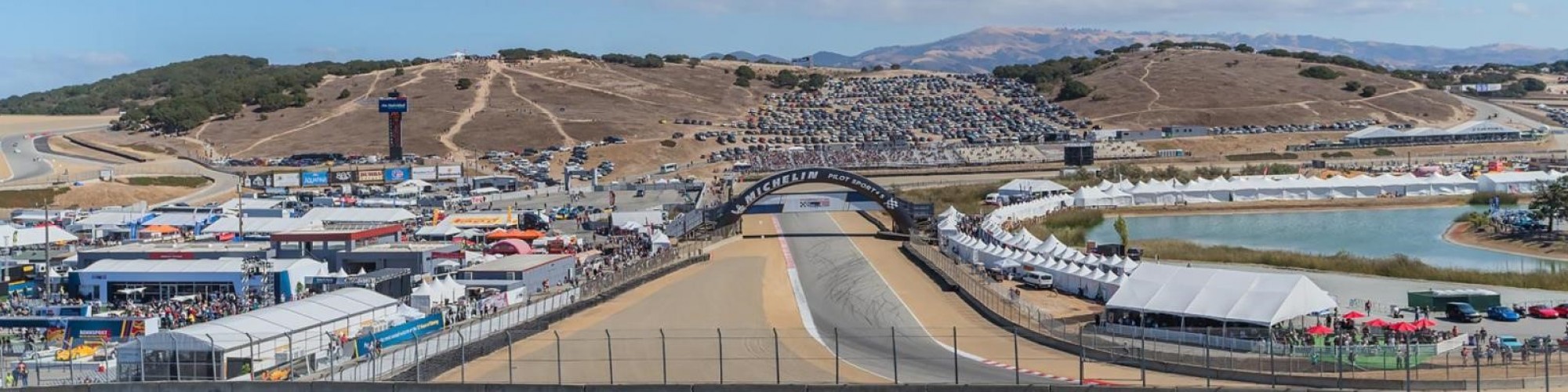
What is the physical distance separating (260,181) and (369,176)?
20.8 feet

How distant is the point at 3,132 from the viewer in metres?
133

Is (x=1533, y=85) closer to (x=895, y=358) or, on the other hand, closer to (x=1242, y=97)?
(x=1242, y=97)

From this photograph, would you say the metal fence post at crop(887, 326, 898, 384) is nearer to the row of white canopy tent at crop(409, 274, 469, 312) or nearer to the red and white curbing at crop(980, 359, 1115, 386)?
the red and white curbing at crop(980, 359, 1115, 386)

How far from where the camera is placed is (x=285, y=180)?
84688 mm

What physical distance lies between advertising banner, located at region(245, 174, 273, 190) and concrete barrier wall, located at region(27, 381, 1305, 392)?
64998 millimetres

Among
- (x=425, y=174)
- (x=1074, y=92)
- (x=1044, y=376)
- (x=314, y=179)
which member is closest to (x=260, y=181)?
(x=314, y=179)

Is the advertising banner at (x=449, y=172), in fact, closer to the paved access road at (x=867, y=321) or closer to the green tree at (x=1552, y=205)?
the paved access road at (x=867, y=321)

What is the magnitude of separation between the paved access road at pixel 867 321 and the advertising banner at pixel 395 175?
3568 centimetres

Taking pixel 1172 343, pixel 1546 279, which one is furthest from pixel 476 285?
pixel 1546 279

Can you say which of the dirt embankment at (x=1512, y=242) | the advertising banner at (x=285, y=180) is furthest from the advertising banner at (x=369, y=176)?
the dirt embankment at (x=1512, y=242)

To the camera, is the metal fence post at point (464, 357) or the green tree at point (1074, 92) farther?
the green tree at point (1074, 92)

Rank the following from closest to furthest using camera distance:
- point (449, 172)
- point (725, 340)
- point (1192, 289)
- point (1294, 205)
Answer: point (725, 340) < point (1192, 289) < point (1294, 205) < point (449, 172)

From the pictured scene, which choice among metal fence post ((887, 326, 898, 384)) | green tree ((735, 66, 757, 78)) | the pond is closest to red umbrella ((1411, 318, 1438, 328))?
metal fence post ((887, 326, 898, 384))

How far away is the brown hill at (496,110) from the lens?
111 metres
